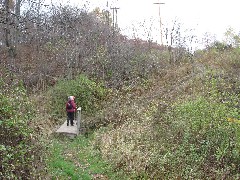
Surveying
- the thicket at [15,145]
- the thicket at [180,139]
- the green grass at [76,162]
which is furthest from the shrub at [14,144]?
the thicket at [180,139]

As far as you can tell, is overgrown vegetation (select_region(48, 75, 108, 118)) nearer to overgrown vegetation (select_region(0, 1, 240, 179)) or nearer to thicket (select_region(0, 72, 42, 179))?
overgrown vegetation (select_region(0, 1, 240, 179))

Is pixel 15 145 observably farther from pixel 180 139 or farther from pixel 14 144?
pixel 180 139

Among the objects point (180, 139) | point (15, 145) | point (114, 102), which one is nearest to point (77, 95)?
point (114, 102)

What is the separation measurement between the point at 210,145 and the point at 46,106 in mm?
8880

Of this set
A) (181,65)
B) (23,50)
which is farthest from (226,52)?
(23,50)

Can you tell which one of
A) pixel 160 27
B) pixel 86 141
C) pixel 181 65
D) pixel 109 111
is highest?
pixel 160 27

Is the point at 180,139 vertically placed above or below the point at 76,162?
above

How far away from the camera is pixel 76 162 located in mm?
10102

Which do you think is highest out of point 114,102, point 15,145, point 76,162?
point 15,145

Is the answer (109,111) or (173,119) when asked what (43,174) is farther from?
(109,111)

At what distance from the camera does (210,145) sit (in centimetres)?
908

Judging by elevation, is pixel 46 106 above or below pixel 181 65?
below

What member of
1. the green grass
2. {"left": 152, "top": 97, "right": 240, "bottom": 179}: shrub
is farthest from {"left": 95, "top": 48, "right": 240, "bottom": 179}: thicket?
the green grass

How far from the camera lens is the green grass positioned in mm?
8930
